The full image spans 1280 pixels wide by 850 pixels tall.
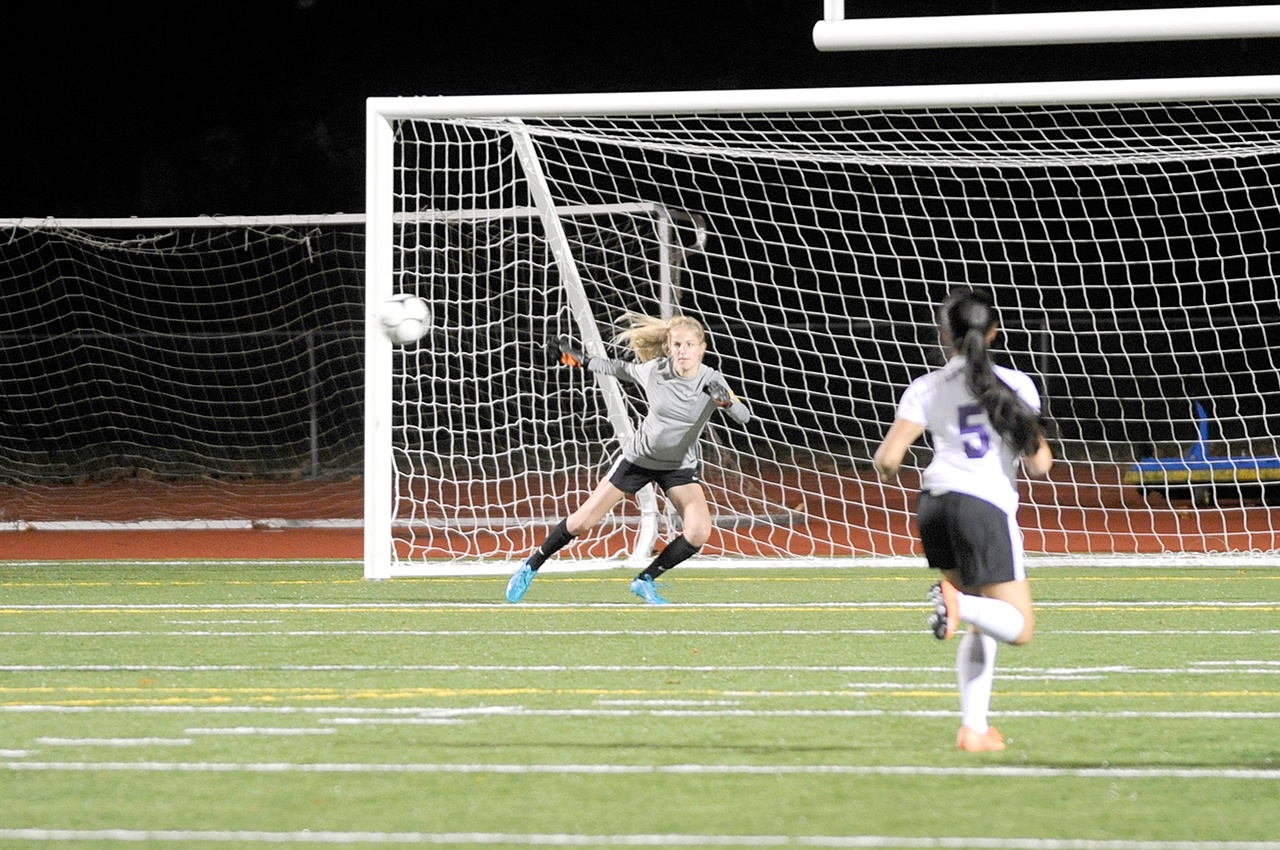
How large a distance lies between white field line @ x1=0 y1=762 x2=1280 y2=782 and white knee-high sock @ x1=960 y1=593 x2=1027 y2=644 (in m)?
0.36

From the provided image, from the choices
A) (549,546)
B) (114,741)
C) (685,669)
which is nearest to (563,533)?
(549,546)

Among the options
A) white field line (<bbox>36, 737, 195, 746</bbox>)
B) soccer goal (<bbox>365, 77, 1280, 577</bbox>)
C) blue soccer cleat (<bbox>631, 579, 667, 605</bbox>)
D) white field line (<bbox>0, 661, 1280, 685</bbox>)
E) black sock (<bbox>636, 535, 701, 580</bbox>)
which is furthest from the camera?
soccer goal (<bbox>365, 77, 1280, 577</bbox>)

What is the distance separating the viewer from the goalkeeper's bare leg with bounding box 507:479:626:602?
8766 mm

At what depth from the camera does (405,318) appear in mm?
9297

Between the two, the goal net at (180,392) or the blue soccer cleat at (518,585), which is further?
the goal net at (180,392)

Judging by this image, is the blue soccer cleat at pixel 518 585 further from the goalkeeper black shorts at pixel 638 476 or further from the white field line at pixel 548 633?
the white field line at pixel 548 633

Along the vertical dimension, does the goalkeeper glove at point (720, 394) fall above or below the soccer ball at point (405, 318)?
below

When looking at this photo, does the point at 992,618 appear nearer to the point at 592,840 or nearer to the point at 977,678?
the point at 977,678

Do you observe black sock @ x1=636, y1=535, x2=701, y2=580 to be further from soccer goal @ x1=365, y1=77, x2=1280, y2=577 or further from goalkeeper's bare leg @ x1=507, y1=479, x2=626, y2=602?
soccer goal @ x1=365, y1=77, x2=1280, y2=577

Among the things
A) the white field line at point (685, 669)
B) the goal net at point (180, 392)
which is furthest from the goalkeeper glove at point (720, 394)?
the goal net at point (180, 392)

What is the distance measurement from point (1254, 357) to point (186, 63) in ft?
50.1

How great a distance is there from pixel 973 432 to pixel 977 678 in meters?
0.68

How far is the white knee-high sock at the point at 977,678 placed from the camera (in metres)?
4.63

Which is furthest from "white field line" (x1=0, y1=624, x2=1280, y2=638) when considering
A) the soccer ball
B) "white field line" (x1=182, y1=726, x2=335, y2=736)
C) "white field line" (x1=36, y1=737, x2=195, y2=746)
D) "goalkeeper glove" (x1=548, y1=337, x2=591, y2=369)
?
"white field line" (x1=36, y1=737, x2=195, y2=746)
